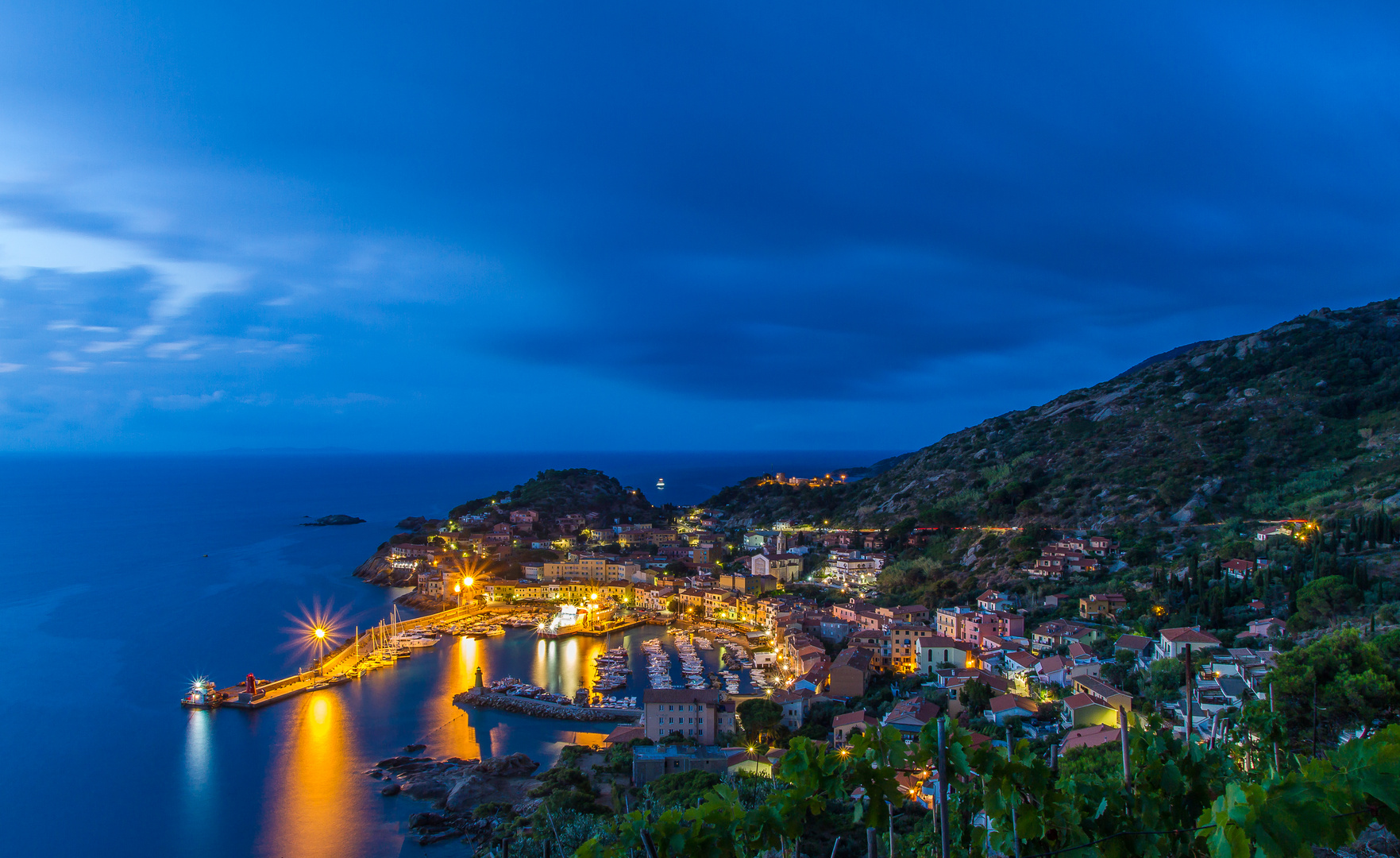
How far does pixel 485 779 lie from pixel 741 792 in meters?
4.90

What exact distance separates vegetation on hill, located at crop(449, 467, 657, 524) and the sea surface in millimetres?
8566

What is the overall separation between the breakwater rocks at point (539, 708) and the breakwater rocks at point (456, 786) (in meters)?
2.81

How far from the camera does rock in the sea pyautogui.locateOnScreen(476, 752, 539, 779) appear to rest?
11.8 metres

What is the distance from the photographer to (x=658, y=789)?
9719mm

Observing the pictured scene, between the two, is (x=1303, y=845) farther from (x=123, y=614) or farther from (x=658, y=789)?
(x=123, y=614)

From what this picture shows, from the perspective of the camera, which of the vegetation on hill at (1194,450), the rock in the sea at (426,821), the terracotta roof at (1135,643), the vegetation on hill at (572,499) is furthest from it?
the vegetation on hill at (572,499)

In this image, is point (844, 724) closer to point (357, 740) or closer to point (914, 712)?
point (914, 712)

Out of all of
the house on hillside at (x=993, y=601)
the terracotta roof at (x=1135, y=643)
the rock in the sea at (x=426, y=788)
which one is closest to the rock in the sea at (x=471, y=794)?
the rock in the sea at (x=426, y=788)

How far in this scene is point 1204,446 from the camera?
2680cm

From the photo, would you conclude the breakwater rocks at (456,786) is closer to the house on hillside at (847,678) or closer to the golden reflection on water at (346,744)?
the golden reflection on water at (346,744)

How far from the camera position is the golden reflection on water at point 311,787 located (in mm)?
10086

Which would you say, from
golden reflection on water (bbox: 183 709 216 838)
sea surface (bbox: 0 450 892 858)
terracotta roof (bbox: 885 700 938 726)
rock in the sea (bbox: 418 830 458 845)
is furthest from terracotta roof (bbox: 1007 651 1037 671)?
golden reflection on water (bbox: 183 709 216 838)

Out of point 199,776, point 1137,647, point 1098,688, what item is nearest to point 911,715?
point 1098,688

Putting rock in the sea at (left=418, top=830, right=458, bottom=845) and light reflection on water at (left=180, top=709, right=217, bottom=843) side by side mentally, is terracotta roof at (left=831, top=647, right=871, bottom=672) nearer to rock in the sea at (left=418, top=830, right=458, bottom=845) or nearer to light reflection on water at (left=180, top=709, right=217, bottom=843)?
rock in the sea at (left=418, top=830, right=458, bottom=845)
